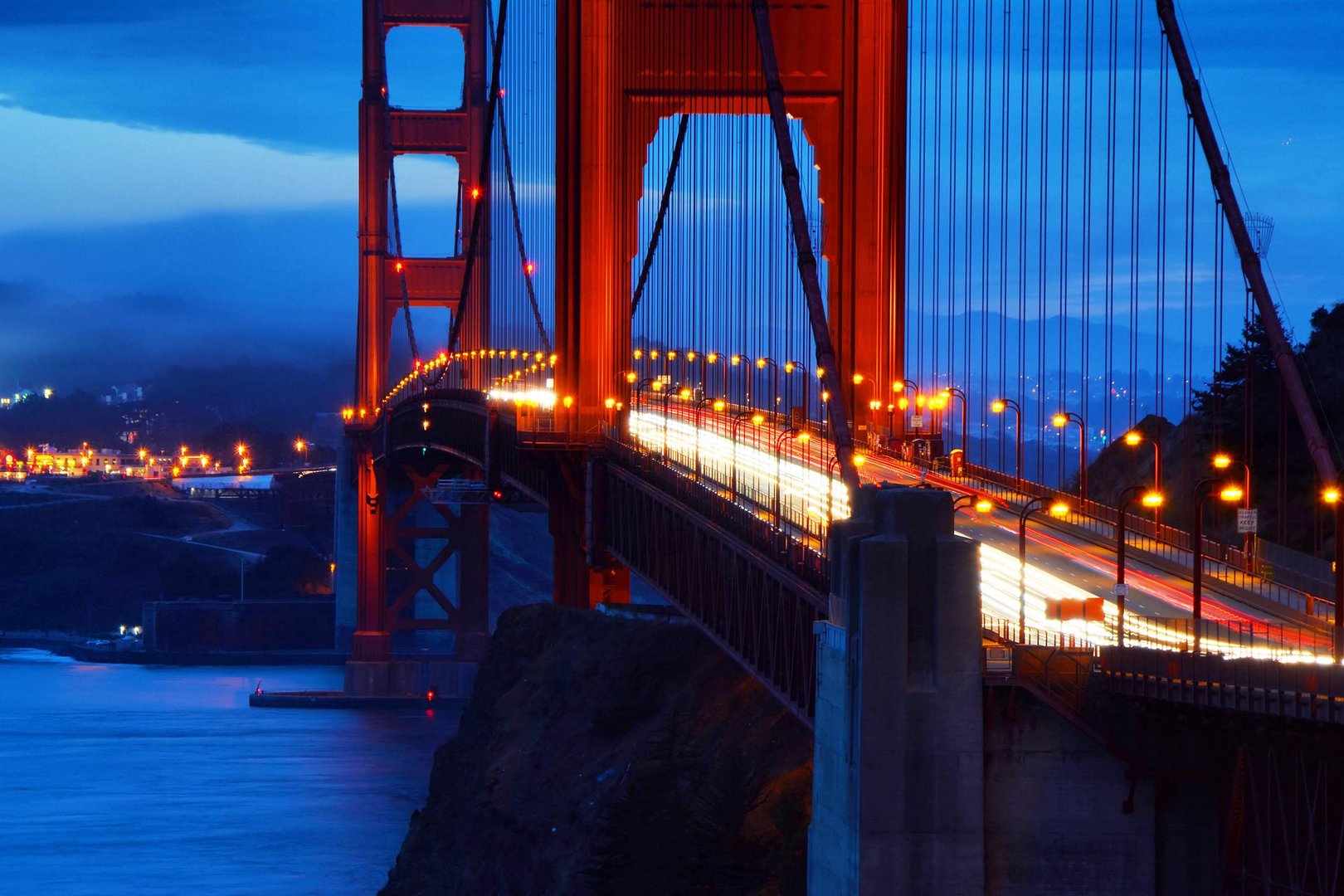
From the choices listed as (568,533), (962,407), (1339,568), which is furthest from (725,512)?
(568,533)

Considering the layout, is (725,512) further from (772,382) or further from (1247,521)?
(772,382)

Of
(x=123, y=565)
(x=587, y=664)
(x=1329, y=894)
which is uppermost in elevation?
(x=1329, y=894)

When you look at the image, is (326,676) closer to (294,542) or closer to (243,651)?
(243,651)

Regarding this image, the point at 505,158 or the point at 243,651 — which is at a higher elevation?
the point at 505,158

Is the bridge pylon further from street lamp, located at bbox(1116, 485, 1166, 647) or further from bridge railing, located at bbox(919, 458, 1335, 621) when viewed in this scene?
street lamp, located at bbox(1116, 485, 1166, 647)

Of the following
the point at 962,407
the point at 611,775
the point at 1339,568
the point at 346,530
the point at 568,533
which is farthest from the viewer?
the point at 346,530

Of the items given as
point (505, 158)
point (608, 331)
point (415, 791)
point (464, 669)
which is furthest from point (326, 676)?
point (608, 331)

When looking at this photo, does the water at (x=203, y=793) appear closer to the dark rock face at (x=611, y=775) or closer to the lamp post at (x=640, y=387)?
the dark rock face at (x=611, y=775)

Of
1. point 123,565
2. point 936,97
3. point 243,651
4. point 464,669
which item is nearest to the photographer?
point 936,97
